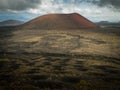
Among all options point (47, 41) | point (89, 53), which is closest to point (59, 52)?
point (89, 53)

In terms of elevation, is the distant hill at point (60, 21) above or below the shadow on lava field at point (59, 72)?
above

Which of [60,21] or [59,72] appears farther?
[60,21]

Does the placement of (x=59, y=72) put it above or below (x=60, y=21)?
below

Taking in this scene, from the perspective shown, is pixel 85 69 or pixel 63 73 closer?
pixel 63 73

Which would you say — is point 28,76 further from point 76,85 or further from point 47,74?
point 76,85

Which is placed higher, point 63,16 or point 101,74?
point 63,16

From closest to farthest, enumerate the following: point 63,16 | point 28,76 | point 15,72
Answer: point 28,76 < point 15,72 < point 63,16

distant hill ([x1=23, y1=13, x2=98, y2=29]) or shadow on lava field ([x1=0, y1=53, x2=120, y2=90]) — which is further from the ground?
distant hill ([x1=23, y1=13, x2=98, y2=29])

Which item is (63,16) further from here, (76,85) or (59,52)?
(76,85)

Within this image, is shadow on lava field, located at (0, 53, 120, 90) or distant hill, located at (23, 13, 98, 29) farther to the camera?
distant hill, located at (23, 13, 98, 29)

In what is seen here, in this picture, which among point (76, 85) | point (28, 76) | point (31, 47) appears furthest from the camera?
point (31, 47)

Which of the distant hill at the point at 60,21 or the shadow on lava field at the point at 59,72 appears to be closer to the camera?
the shadow on lava field at the point at 59,72
